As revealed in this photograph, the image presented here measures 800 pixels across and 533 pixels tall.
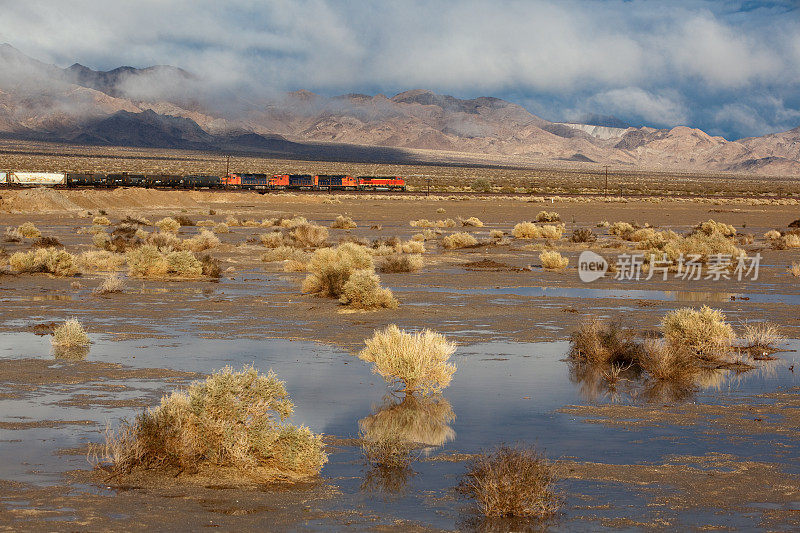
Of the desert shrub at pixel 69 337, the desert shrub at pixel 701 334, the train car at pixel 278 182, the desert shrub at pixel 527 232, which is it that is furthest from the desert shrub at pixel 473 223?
the train car at pixel 278 182

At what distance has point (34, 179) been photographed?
9219 cm

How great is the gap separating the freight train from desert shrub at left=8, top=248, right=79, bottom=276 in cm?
6451

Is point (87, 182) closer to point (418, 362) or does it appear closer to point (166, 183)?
point (166, 183)

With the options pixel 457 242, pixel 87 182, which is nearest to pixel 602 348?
pixel 457 242

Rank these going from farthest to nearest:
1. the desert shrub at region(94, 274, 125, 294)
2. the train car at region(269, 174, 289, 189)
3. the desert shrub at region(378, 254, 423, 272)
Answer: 1. the train car at region(269, 174, 289, 189)
2. the desert shrub at region(378, 254, 423, 272)
3. the desert shrub at region(94, 274, 125, 294)

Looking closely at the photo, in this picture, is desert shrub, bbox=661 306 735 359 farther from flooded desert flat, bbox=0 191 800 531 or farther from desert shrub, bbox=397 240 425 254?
desert shrub, bbox=397 240 425 254

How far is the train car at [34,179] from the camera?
90188 mm

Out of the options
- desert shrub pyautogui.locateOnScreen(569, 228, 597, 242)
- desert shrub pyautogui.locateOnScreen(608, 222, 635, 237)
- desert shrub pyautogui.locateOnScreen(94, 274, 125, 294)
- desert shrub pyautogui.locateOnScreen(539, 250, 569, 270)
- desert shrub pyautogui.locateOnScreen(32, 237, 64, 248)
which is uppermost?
desert shrub pyautogui.locateOnScreen(608, 222, 635, 237)

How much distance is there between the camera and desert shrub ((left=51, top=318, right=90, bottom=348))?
52.1ft

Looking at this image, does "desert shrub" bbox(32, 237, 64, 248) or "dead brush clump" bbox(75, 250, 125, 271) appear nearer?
"dead brush clump" bbox(75, 250, 125, 271)

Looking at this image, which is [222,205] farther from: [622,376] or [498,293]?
[622,376]

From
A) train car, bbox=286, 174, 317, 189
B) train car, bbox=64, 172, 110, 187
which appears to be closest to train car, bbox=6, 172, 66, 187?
train car, bbox=64, 172, 110, 187

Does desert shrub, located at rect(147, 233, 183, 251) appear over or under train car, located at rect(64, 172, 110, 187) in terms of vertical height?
under

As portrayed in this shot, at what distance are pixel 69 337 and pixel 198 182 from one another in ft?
294
